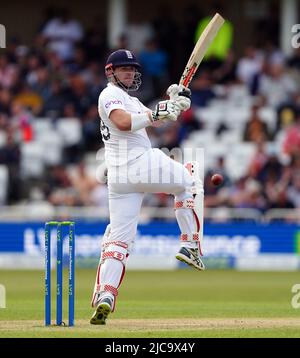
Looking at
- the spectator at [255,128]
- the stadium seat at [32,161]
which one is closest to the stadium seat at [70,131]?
the stadium seat at [32,161]

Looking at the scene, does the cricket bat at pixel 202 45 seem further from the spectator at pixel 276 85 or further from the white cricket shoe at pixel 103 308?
the spectator at pixel 276 85

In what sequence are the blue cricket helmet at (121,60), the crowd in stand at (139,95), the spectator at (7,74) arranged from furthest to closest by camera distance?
the spectator at (7,74)
the crowd in stand at (139,95)
the blue cricket helmet at (121,60)

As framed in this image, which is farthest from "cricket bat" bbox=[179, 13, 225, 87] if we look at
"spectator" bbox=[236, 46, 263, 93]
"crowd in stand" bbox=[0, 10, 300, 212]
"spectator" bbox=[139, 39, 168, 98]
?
"spectator" bbox=[139, 39, 168, 98]

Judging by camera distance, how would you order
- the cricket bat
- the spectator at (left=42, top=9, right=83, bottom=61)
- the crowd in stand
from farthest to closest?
the spectator at (left=42, top=9, right=83, bottom=61), the crowd in stand, the cricket bat

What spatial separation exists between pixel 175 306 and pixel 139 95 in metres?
9.44

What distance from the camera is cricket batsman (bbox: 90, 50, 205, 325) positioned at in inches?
346

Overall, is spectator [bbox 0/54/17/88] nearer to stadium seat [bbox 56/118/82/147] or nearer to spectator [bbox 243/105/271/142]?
stadium seat [bbox 56/118/82/147]

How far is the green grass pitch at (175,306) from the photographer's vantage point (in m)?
8.44

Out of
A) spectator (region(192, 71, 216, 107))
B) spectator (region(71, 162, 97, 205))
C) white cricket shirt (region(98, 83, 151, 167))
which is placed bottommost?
white cricket shirt (region(98, 83, 151, 167))

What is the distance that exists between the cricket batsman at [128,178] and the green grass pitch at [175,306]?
0.45 m

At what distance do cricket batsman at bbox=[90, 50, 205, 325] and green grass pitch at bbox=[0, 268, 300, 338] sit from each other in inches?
17.6

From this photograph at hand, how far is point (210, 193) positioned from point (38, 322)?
9.05 meters

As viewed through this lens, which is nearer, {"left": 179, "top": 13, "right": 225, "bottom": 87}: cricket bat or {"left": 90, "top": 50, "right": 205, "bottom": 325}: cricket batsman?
{"left": 90, "top": 50, "right": 205, "bottom": 325}: cricket batsman
